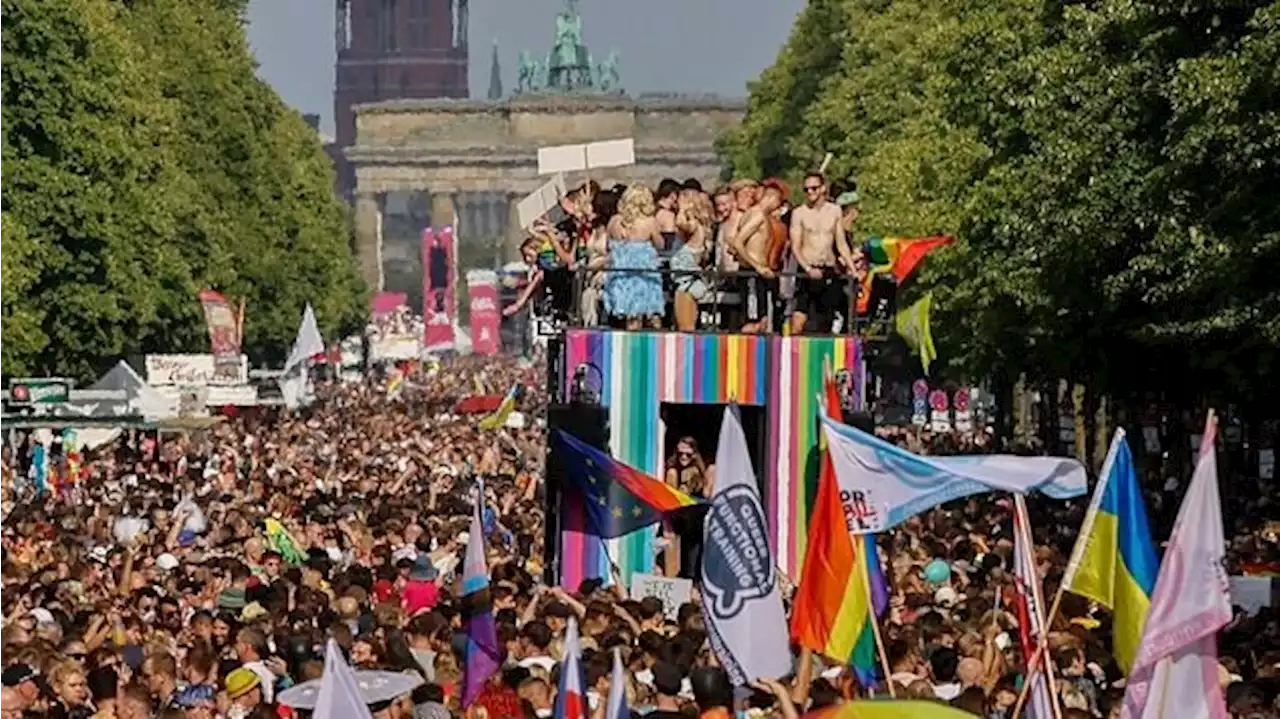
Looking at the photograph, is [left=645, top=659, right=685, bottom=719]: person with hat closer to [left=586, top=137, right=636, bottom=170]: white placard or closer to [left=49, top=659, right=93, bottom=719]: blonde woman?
[left=49, top=659, right=93, bottom=719]: blonde woman

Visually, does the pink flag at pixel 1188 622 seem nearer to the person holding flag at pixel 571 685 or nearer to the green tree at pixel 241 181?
the person holding flag at pixel 571 685

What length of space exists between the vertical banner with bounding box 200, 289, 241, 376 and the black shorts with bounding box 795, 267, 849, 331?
3174 centimetres

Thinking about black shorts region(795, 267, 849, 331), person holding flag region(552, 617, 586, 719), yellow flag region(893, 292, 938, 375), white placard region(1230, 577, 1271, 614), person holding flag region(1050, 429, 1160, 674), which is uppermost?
black shorts region(795, 267, 849, 331)

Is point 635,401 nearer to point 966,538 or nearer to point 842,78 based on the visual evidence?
point 966,538

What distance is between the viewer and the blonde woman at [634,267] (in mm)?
24312

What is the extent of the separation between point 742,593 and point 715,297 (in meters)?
8.58

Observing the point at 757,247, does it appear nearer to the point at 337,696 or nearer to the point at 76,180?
the point at 337,696

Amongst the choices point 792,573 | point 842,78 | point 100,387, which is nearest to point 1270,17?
point 792,573

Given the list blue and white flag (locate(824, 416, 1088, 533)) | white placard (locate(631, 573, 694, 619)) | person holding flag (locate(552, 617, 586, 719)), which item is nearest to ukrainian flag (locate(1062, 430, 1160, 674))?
blue and white flag (locate(824, 416, 1088, 533))

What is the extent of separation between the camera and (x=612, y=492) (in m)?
22.5

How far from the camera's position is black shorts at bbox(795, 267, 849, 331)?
2412 centimetres

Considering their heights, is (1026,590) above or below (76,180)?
below

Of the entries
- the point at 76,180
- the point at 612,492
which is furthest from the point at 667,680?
the point at 76,180

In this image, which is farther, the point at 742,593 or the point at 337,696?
the point at 742,593
